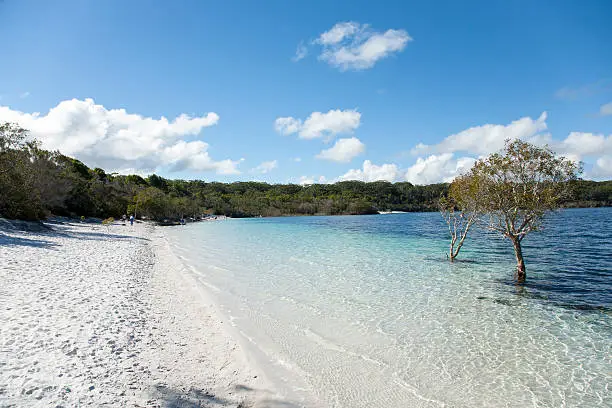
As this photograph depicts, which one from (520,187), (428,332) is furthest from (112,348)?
(520,187)

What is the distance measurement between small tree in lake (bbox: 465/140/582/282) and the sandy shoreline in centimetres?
1457

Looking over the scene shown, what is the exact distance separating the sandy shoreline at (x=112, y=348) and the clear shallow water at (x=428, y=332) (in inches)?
40.4

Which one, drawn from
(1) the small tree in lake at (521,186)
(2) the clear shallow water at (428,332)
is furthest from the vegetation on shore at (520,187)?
(2) the clear shallow water at (428,332)

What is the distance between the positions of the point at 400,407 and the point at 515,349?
458 centimetres

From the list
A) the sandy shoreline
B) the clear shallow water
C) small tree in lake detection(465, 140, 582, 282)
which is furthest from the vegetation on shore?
the sandy shoreline

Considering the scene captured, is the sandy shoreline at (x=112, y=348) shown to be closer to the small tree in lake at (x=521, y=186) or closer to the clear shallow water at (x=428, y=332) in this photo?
the clear shallow water at (x=428, y=332)

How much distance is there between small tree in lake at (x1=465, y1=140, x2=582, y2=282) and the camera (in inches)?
618

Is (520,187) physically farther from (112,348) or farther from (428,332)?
(112,348)

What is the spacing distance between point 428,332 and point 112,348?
8.57 metres

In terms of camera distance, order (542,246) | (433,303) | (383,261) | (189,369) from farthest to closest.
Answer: (542,246), (383,261), (433,303), (189,369)

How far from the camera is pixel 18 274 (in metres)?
12.1

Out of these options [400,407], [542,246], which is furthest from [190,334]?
[542,246]

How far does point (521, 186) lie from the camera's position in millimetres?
16531

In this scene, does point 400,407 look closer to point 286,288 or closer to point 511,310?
point 511,310
